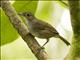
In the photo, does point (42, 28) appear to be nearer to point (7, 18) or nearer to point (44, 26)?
point (44, 26)

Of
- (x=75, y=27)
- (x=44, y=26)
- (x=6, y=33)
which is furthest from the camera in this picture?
(x=44, y=26)

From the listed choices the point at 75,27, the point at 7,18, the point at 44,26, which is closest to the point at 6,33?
the point at 7,18

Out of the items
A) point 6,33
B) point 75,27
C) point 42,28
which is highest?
point 75,27

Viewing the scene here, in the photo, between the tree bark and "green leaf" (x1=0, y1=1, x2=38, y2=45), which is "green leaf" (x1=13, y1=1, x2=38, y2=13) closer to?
"green leaf" (x1=0, y1=1, x2=38, y2=45)

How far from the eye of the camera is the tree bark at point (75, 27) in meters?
0.40

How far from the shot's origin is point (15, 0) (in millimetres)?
834

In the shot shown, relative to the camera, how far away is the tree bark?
402 mm

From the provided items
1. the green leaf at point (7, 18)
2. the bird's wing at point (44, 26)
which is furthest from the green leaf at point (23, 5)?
the bird's wing at point (44, 26)

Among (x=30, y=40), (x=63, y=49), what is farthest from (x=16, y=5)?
(x=63, y=49)

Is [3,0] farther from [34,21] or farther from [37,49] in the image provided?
[34,21]

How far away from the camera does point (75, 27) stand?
0.42m

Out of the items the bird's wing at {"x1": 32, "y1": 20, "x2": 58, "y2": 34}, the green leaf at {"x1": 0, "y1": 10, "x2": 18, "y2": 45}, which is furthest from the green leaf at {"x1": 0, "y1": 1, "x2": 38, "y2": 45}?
the bird's wing at {"x1": 32, "y1": 20, "x2": 58, "y2": 34}

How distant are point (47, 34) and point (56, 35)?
0.05 metres

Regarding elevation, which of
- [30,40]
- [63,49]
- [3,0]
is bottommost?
[63,49]
